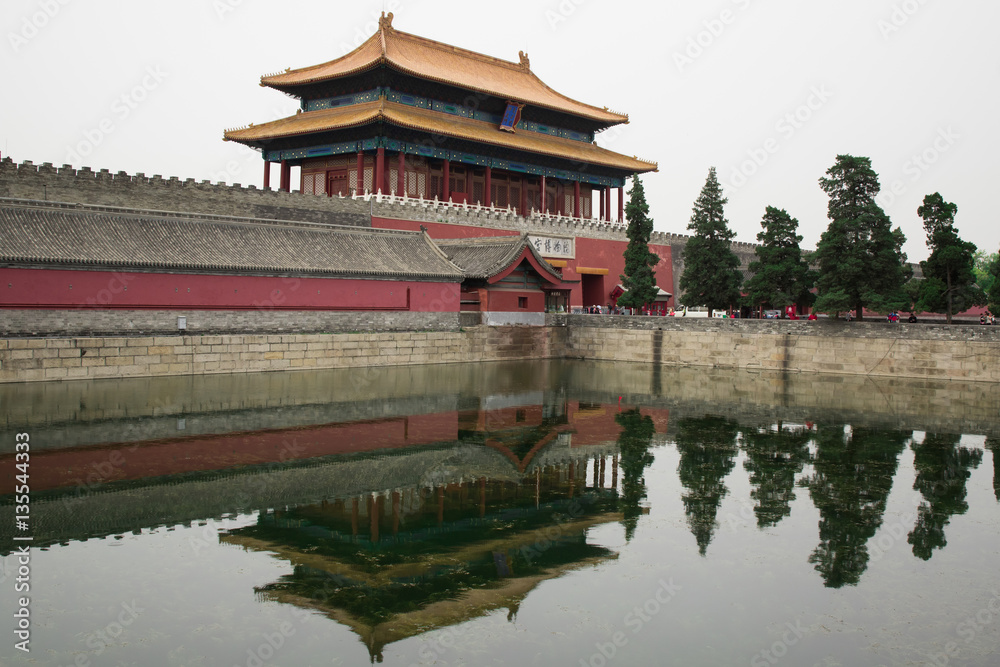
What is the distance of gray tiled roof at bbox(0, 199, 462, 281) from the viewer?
22.4m

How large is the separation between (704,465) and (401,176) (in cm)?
2604

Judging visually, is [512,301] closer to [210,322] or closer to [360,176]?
[360,176]

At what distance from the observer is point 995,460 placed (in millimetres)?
14641

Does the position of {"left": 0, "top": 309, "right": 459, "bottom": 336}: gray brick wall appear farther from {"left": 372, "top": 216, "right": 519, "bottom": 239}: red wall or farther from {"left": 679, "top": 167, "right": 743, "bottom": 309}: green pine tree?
{"left": 679, "top": 167, "right": 743, "bottom": 309}: green pine tree

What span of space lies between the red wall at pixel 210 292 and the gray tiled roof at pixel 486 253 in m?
1.50

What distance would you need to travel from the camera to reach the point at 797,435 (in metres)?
16.7

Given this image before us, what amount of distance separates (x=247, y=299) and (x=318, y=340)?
7.90 ft

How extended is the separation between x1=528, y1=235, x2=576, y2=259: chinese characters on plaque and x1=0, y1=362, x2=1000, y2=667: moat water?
2193 centimetres

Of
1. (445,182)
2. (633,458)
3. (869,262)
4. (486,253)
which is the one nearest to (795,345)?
(869,262)

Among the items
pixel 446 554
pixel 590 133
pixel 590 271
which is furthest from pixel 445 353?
pixel 590 133

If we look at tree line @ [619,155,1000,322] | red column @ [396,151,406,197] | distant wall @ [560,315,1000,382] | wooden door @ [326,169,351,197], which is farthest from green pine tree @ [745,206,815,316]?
wooden door @ [326,169,351,197]

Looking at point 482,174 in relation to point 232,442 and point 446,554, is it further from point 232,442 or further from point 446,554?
point 446,554

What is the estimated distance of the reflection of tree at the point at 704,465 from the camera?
10789 mm

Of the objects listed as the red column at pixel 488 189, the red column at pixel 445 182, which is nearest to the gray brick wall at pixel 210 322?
the red column at pixel 445 182
